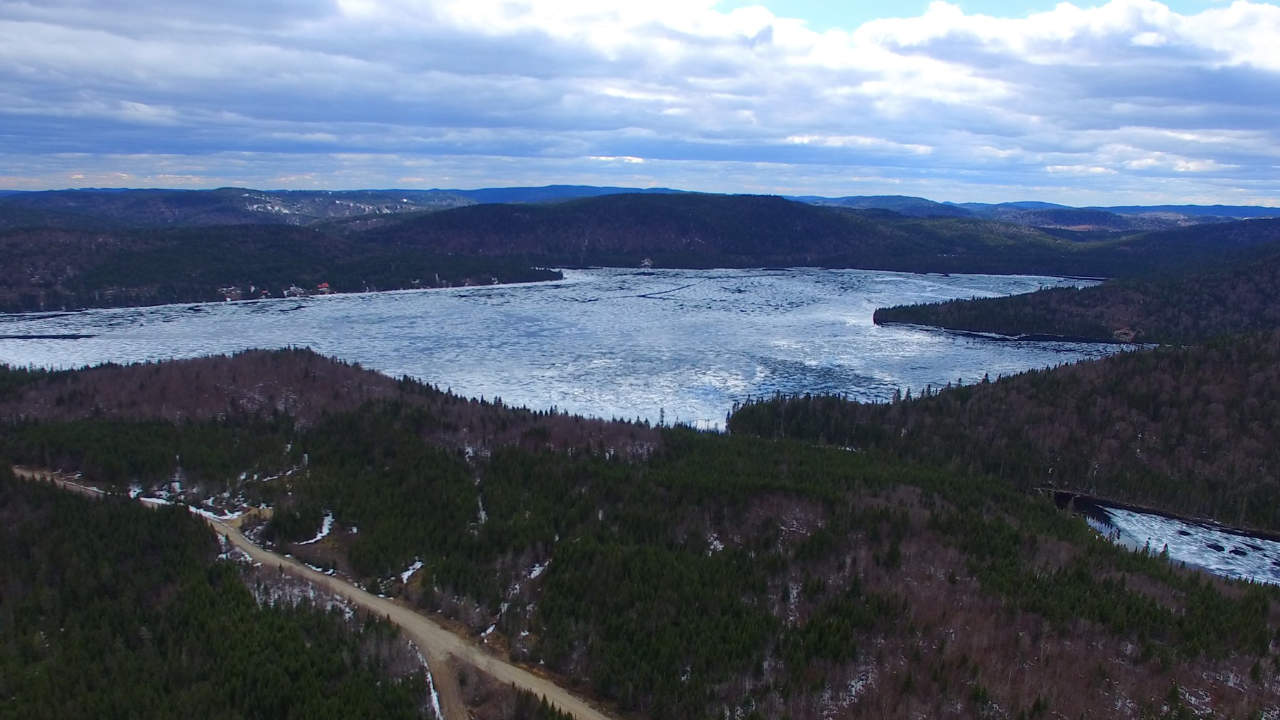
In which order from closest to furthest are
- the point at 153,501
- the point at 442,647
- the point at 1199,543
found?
the point at 442,647 < the point at 153,501 < the point at 1199,543

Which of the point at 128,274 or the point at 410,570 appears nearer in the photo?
the point at 410,570

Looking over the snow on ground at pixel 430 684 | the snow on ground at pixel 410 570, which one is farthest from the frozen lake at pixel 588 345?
the snow on ground at pixel 430 684

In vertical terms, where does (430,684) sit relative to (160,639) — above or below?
below

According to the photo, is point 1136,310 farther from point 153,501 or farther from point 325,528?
point 153,501

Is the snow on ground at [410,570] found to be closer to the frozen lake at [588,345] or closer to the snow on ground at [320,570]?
the snow on ground at [320,570]

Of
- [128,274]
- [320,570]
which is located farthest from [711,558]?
[128,274]

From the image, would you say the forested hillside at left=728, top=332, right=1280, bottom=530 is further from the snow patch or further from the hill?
the hill

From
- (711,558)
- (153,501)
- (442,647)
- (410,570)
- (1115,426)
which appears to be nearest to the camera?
(442,647)

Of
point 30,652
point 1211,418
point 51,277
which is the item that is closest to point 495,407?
point 30,652

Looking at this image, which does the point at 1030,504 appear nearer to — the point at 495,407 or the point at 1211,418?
the point at 1211,418
